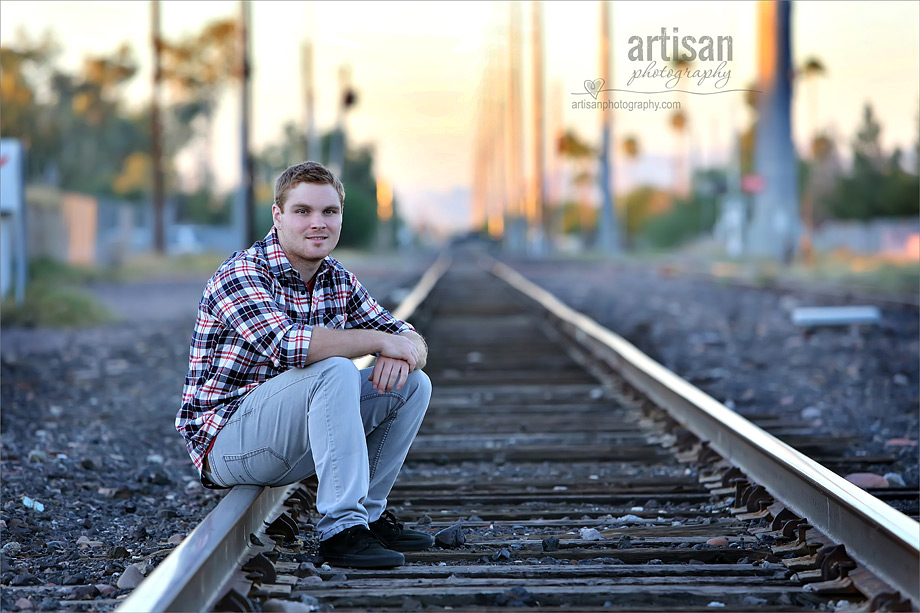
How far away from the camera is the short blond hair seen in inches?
147

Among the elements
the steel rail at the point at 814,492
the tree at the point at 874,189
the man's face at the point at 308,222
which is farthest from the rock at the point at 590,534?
the tree at the point at 874,189

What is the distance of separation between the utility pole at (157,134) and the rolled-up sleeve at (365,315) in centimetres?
3493

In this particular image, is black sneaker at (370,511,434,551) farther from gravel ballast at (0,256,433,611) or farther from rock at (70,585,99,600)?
rock at (70,585,99,600)

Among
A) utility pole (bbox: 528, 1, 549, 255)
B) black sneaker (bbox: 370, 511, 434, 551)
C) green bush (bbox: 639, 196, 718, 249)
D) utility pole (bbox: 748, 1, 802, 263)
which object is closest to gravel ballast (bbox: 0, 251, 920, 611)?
black sneaker (bbox: 370, 511, 434, 551)

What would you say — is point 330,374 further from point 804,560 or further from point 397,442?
point 804,560

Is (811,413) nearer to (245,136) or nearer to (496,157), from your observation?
(245,136)

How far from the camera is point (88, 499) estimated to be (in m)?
4.86

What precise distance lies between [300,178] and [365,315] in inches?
23.6

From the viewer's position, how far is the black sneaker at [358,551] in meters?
3.47

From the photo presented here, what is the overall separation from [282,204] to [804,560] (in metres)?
1.94

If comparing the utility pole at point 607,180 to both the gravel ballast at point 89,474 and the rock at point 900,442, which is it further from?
the rock at point 900,442

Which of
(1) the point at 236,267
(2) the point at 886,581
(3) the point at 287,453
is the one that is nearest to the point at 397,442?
(3) the point at 287,453

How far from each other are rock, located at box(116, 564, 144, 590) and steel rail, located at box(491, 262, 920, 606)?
205 centimetres

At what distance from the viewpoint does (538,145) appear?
196 ft
